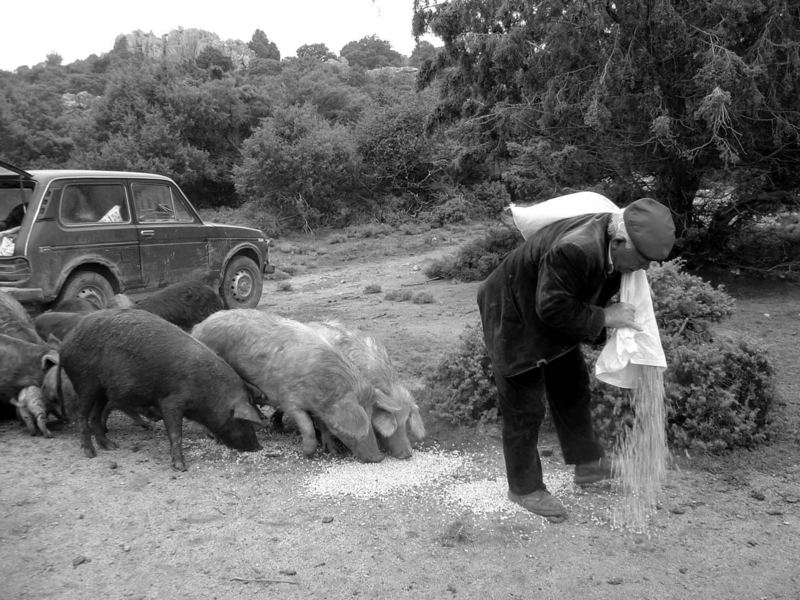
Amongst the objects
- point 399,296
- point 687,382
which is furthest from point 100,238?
point 687,382

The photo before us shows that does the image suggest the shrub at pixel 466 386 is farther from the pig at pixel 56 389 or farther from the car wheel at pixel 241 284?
the car wheel at pixel 241 284

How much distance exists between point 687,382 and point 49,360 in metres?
5.26

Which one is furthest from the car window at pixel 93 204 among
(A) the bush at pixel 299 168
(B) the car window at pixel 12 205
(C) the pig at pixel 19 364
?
(A) the bush at pixel 299 168

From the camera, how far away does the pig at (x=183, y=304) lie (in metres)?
7.37

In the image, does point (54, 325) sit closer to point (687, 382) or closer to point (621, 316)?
point (621, 316)

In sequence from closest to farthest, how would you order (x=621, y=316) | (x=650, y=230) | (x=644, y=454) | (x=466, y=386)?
(x=650, y=230)
(x=621, y=316)
(x=644, y=454)
(x=466, y=386)

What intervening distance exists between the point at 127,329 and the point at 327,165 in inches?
823

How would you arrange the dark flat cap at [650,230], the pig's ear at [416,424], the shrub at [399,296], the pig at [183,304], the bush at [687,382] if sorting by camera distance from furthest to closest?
the shrub at [399,296], the pig at [183,304], the pig's ear at [416,424], the bush at [687,382], the dark flat cap at [650,230]

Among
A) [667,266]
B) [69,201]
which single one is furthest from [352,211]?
[667,266]

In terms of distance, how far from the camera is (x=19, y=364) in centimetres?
597

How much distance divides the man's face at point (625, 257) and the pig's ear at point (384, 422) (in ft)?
7.40

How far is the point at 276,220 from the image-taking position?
82.7 ft

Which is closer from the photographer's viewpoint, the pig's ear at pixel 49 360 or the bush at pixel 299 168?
the pig's ear at pixel 49 360

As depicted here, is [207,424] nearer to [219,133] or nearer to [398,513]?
[398,513]
